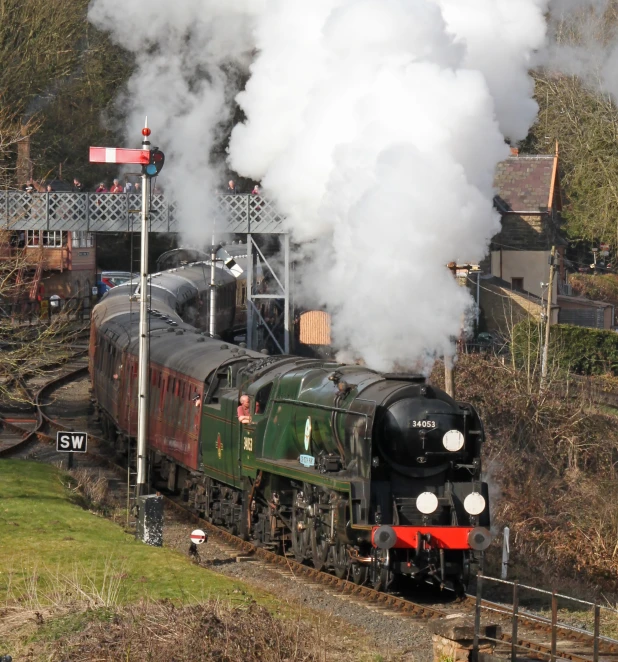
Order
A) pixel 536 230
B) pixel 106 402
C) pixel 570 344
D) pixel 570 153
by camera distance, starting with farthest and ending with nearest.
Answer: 1. pixel 570 153
2. pixel 536 230
3. pixel 570 344
4. pixel 106 402

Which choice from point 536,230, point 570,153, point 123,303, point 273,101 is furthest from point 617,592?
point 570,153

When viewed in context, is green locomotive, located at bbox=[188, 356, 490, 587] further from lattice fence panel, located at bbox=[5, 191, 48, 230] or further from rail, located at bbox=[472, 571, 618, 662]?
lattice fence panel, located at bbox=[5, 191, 48, 230]

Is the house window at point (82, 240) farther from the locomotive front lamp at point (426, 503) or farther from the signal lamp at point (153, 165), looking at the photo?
the locomotive front lamp at point (426, 503)

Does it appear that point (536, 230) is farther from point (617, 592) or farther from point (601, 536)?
point (617, 592)

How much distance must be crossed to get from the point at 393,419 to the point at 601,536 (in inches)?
424

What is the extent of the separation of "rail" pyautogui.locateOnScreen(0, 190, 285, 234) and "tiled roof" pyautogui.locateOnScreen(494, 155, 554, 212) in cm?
2118

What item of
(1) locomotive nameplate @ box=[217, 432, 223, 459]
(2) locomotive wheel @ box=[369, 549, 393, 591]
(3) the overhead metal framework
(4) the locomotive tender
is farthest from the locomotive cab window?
(3) the overhead metal framework

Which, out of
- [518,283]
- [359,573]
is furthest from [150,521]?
[518,283]

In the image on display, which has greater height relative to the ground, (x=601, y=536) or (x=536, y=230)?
(x=536, y=230)

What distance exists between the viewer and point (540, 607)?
13.0 metres

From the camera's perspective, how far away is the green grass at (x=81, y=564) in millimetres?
11203

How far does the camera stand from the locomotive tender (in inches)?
479

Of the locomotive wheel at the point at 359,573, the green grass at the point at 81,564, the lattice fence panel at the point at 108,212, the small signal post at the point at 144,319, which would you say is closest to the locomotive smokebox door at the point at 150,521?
the green grass at the point at 81,564

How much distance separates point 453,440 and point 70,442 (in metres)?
8.48
